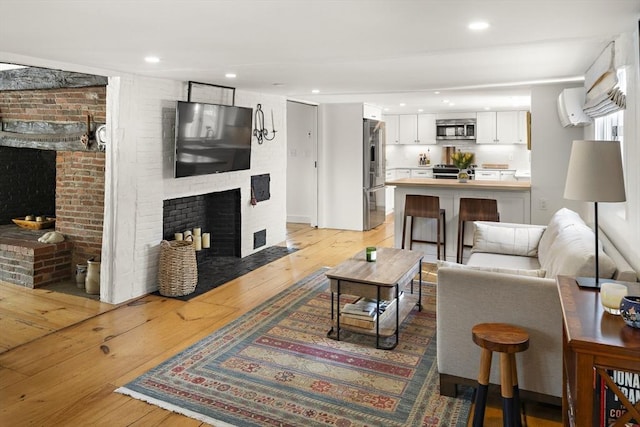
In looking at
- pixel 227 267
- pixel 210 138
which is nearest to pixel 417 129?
pixel 227 267

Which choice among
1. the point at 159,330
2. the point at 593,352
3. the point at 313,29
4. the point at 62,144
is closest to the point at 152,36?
the point at 313,29

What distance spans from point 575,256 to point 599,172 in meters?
0.68

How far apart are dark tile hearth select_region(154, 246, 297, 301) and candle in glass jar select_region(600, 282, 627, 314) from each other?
3630mm

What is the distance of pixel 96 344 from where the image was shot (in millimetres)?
3576

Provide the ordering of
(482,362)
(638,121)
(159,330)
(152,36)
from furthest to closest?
(159,330) < (152,36) < (638,121) < (482,362)

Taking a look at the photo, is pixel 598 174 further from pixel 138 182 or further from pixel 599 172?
pixel 138 182

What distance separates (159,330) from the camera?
3840 mm

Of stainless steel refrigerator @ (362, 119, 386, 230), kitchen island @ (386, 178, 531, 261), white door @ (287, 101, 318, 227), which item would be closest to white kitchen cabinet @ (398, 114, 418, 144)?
stainless steel refrigerator @ (362, 119, 386, 230)

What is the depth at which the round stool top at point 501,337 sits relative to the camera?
90.6 inches

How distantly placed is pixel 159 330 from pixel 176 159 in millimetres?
1733

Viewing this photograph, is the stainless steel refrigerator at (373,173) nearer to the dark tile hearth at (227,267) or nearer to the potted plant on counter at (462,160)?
the potted plant on counter at (462,160)

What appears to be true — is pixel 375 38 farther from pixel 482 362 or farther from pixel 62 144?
pixel 62 144

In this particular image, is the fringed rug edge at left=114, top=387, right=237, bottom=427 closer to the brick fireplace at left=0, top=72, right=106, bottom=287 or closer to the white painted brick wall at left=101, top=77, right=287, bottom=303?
the white painted brick wall at left=101, top=77, right=287, bottom=303

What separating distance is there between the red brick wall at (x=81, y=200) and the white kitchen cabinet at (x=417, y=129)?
7239mm
